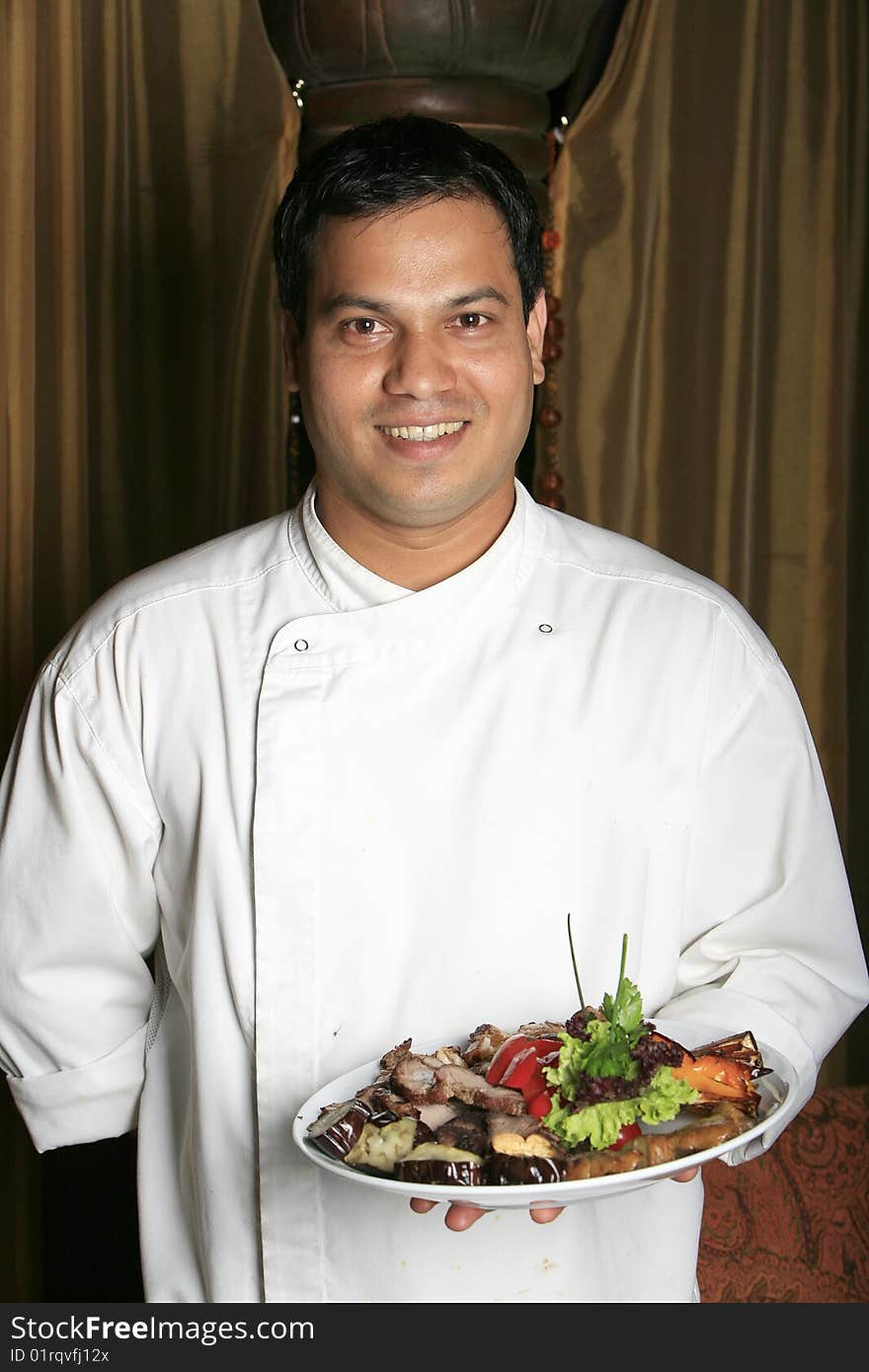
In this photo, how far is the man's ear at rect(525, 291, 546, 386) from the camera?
166 centimetres

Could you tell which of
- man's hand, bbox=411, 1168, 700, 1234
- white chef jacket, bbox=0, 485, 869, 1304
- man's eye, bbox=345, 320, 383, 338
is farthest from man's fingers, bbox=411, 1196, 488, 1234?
man's eye, bbox=345, 320, 383, 338

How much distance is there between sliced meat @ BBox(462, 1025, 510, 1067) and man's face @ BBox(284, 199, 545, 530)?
1.61 feet

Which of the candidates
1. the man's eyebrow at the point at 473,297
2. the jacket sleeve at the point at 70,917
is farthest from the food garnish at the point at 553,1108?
the man's eyebrow at the point at 473,297

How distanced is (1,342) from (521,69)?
0.83 metres

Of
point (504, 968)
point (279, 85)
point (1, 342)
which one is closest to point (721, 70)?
point (279, 85)

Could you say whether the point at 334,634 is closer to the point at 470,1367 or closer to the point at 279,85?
the point at 470,1367

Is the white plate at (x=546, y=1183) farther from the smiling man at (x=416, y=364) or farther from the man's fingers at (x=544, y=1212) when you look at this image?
the smiling man at (x=416, y=364)

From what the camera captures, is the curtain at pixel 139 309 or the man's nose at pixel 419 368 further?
the curtain at pixel 139 309

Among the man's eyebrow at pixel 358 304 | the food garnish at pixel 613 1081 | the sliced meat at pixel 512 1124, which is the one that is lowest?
the sliced meat at pixel 512 1124

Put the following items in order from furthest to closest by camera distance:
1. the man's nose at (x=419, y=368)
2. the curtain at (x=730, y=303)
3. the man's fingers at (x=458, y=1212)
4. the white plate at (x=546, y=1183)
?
1. the curtain at (x=730, y=303)
2. the man's nose at (x=419, y=368)
3. the man's fingers at (x=458, y=1212)
4. the white plate at (x=546, y=1183)

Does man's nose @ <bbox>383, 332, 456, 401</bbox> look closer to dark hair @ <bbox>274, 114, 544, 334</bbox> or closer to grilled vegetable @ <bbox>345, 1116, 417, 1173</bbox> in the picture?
dark hair @ <bbox>274, 114, 544, 334</bbox>

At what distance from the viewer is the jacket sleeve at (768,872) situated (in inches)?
61.7

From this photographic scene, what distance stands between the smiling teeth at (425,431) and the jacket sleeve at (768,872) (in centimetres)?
40

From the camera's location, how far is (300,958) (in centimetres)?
147
